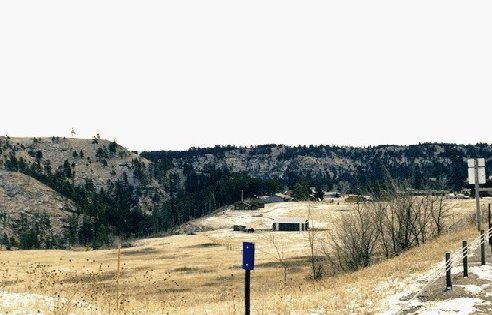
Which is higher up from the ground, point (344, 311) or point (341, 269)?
point (344, 311)

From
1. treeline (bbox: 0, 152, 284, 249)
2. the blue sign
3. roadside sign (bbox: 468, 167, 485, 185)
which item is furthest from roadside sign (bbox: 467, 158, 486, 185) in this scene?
treeline (bbox: 0, 152, 284, 249)

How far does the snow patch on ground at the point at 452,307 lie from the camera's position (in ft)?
43.0

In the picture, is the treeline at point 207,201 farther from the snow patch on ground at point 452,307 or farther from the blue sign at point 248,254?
the blue sign at point 248,254

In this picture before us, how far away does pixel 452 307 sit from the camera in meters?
13.4

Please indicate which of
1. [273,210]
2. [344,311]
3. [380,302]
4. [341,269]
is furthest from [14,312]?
[273,210]

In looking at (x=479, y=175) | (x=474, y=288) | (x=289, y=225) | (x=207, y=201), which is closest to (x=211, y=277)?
(x=479, y=175)

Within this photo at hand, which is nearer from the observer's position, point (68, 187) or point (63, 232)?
point (63, 232)

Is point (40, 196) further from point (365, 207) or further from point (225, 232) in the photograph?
point (365, 207)

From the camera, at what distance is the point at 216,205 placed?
182 meters

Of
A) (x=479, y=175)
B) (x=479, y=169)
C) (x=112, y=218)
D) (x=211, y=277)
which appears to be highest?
(x=479, y=169)

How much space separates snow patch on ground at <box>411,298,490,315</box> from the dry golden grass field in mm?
1283

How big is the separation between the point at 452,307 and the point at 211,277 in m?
45.9

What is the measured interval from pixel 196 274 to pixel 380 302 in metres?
47.4

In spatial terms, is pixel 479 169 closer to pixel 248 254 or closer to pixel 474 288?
pixel 474 288
